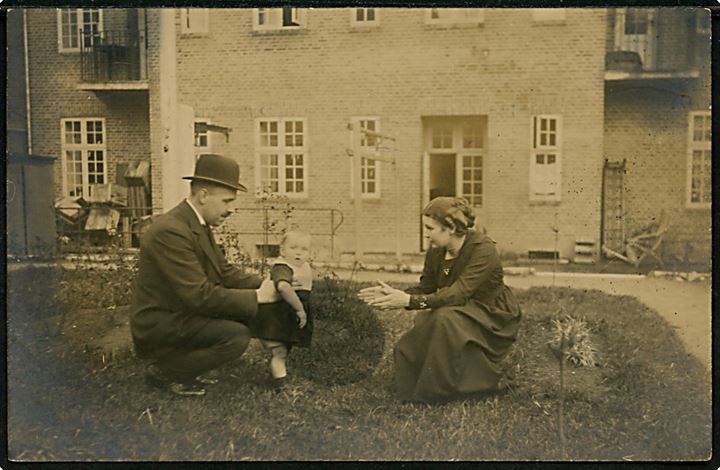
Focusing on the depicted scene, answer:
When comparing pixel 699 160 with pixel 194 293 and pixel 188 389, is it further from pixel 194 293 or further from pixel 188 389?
pixel 188 389

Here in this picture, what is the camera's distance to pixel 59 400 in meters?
5.04

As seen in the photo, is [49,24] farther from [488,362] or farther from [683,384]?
[683,384]

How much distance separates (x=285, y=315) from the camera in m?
4.85

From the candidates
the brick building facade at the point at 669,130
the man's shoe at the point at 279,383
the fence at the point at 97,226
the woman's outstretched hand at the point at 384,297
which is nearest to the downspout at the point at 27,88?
the fence at the point at 97,226

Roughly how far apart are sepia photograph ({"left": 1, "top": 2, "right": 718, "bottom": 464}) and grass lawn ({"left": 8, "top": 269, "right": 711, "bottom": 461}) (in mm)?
14

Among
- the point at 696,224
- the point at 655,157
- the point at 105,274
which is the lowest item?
the point at 105,274

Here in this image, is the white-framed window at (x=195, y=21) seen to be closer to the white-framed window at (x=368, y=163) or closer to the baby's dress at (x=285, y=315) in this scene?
the white-framed window at (x=368, y=163)

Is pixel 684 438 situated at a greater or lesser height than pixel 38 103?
lesser

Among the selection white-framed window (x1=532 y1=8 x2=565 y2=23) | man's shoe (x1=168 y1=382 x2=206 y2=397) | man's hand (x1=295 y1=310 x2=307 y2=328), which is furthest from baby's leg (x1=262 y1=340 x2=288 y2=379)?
white-framed window (x1=532 y1=8 x2=565 y2=23)

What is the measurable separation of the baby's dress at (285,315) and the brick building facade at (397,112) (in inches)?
8.9

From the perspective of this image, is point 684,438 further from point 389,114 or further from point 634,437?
point 389,114

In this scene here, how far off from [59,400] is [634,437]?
3759mm

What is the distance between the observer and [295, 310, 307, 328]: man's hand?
4859 mm

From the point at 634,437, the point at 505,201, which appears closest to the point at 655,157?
the point at 505,201
